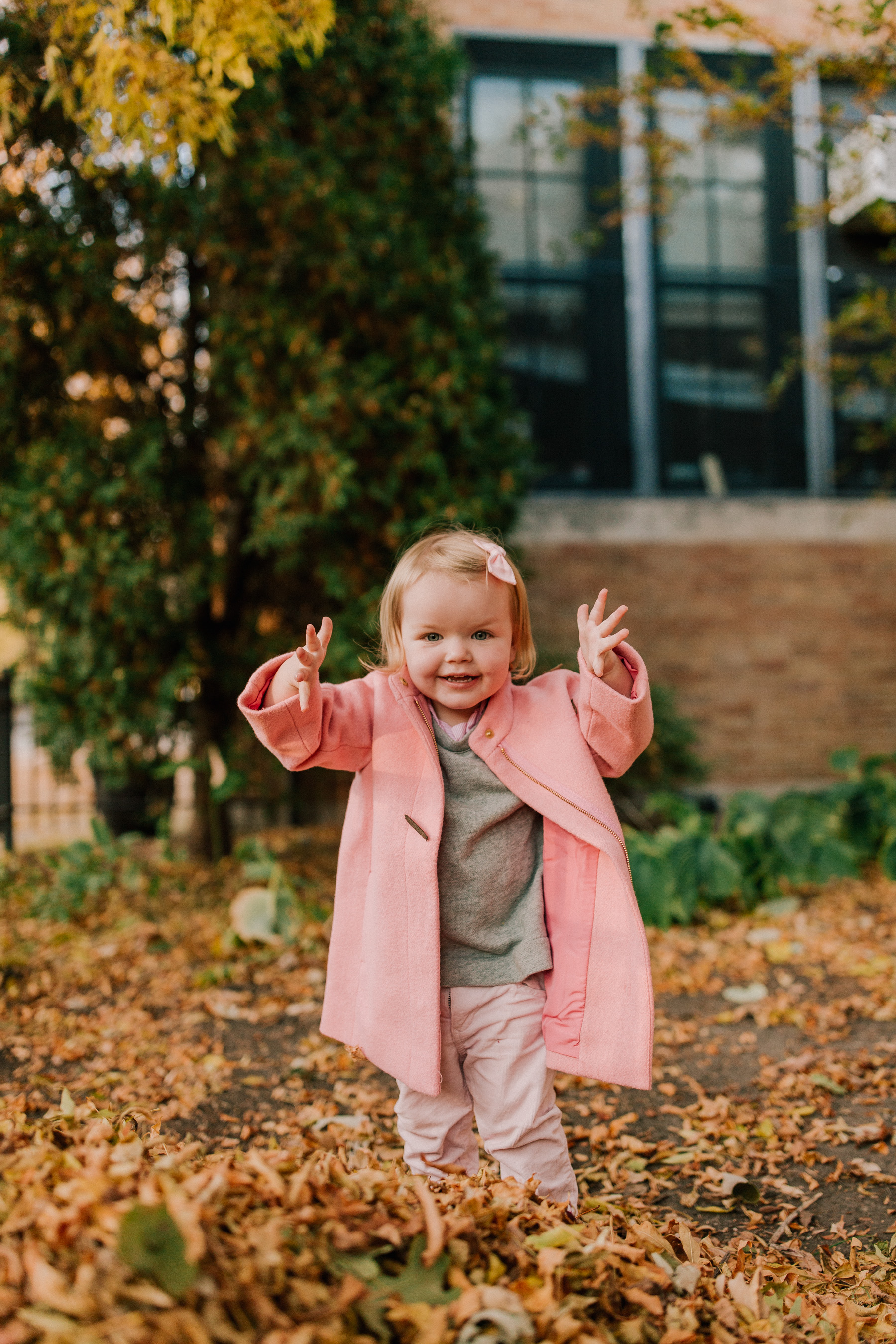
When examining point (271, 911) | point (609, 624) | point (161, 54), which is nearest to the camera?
point (609, 624)

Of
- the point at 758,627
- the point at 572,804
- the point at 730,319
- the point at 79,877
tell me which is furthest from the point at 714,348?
the point at 572,804

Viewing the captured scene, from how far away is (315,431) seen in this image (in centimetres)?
443

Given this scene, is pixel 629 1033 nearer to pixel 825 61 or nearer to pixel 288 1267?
pixel 288 1267

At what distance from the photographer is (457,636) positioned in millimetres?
1891

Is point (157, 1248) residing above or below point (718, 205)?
below

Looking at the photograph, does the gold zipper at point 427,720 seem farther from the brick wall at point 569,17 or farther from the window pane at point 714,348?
the brick wall at point 569,17

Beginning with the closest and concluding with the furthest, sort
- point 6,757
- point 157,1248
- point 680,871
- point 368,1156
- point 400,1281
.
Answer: point 157,1248 → point 400,1281 → point 368,1156 → point 680,871 → point 6,757

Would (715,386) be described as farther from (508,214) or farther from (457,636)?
(457,636)

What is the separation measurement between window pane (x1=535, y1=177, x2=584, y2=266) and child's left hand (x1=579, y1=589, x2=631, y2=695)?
21.7 ft

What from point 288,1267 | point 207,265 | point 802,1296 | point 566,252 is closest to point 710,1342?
point 802,1296

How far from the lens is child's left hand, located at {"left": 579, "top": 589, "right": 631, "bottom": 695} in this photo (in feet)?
5.98

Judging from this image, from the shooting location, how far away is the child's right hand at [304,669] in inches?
73.2

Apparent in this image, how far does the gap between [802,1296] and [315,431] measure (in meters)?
3.69

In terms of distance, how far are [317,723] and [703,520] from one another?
252 inches
